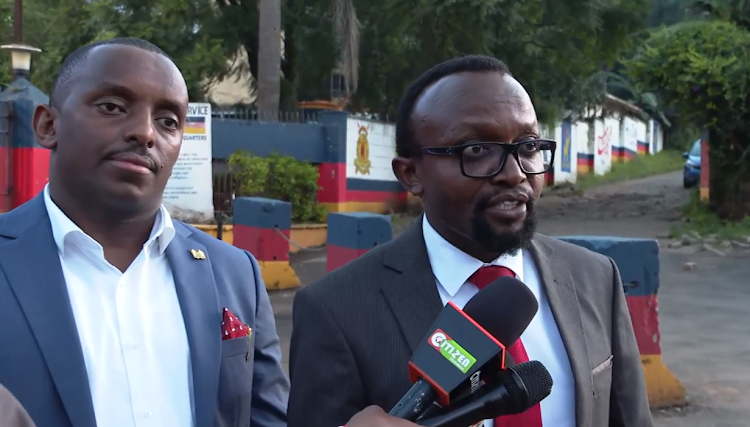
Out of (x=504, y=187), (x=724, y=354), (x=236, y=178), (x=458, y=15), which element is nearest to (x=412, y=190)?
(x=504, y=187)

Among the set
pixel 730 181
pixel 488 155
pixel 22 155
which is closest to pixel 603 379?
pixel 488 155

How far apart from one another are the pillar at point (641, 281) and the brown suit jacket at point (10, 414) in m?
4.50

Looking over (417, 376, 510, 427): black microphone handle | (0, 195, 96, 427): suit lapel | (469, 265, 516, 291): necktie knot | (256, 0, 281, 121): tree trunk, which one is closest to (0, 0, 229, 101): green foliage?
(256, 0, 281, 121): tree trunk

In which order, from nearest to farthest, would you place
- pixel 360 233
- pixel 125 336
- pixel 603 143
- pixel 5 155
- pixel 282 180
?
pixel 125 336 < pixel 360 233 < pixel 5 155 < pixel 282 180 < pixel 603 143

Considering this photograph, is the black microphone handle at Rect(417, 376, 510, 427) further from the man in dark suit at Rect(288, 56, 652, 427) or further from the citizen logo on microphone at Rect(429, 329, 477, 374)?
the man in dark suit at Rect(288, 56, 652, 427)

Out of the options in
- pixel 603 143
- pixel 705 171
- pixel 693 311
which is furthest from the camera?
pixel 603 143

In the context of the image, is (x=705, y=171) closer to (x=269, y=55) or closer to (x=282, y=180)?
(x=282, y=180)

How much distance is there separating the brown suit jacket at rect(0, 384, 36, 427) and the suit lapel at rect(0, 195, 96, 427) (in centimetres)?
65

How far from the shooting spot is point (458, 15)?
635 inches

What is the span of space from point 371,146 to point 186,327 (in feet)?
50.1

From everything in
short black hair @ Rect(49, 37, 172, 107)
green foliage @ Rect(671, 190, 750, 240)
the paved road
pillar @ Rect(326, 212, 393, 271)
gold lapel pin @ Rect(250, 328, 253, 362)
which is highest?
short black hair @ Rect(49, 37, 172, 107)

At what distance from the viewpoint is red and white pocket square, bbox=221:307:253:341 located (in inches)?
85.4

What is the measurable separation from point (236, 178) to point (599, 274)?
12.0 metres

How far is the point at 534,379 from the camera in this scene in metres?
1.58
